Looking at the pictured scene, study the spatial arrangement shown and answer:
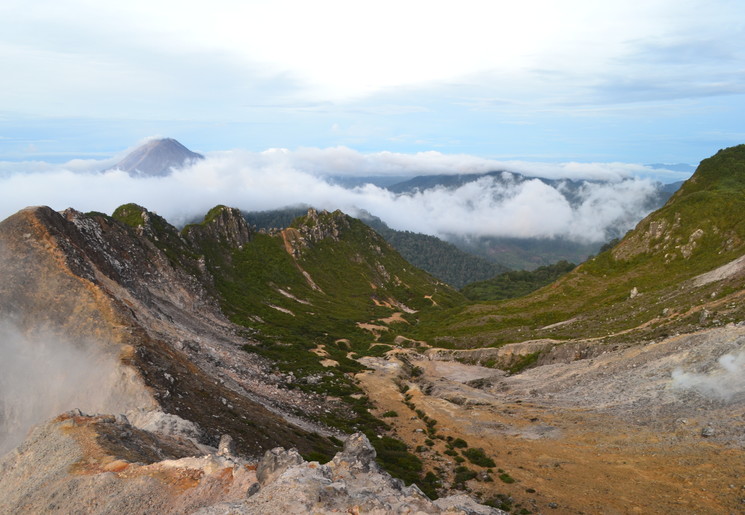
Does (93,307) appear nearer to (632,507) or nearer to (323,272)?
(632,507)

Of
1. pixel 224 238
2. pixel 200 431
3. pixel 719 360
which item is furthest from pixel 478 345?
pixel 224 238

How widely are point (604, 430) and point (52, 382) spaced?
1927 inches

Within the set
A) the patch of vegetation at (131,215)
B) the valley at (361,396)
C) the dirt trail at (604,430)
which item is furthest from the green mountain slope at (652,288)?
the patch of vegetation at (131,215)

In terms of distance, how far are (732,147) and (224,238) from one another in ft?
565

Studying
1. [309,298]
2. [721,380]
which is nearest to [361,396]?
[721,380]

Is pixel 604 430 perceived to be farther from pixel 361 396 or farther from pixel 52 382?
pixel 52 382

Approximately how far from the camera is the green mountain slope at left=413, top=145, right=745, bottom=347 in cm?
6600

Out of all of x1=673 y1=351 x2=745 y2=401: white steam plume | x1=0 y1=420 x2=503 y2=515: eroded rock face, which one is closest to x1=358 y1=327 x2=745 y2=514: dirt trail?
x1=673 y1=351 x2=745 y2=401: white steam plume

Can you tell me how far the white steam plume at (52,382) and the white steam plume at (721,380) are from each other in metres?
48.6

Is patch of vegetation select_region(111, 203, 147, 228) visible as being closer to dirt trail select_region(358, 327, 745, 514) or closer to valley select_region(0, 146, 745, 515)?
valley select_region(0, 146, 745, 515)

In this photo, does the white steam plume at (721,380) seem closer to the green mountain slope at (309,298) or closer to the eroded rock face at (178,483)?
the green mountain slope at (309,298)

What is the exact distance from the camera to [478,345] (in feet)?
307

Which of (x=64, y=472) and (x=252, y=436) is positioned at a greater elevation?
(x=64, y=472)

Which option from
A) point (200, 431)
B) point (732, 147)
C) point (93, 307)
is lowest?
point (200, 431)
